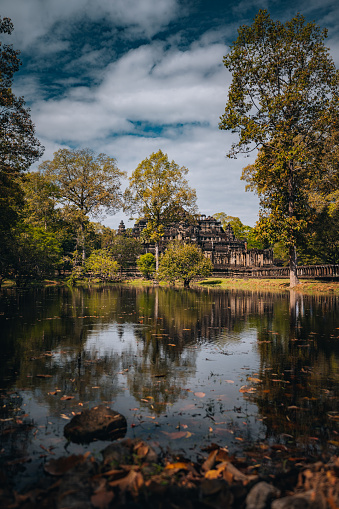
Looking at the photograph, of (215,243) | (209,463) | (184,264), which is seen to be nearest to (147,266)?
(184,264)

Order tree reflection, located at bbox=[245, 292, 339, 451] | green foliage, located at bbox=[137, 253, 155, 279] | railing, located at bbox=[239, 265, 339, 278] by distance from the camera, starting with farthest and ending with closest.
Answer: green foliage, located at bbox=[137, 253, 155, 279] < railing, located at bbox=[239, 265, 339, 278] < tree reflection, located at bbox=[245, 292, 339, 451]

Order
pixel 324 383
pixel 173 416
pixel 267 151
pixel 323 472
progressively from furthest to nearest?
1. pixel 267 151
2. pixel 324 383
3. pixel 173 416
4. pixel 323 472

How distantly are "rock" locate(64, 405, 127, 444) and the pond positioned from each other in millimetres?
95

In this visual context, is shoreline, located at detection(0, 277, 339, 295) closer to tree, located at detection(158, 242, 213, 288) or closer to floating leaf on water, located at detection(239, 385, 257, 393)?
tree, located at detection(158, 242, 213, 288)

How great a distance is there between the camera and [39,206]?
156ft

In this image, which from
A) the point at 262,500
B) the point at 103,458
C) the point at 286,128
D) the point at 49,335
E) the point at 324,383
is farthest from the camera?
the point at 286,128

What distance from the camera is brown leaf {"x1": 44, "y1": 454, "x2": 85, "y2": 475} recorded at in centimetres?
272

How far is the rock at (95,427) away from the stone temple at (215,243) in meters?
46.9

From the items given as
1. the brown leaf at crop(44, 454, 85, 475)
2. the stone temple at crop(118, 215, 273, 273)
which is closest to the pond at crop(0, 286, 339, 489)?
the brown leaf at crop(44, 454, 85, 475)

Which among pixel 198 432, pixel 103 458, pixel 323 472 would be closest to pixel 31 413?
pixel 103 458

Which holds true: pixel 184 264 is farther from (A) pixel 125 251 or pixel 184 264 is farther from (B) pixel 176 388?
(B) pixel 176 388

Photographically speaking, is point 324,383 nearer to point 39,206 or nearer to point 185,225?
point 39,206

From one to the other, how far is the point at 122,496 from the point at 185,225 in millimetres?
77013

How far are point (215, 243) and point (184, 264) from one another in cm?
4258
